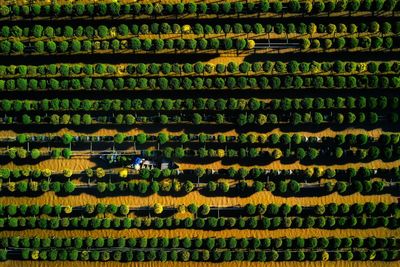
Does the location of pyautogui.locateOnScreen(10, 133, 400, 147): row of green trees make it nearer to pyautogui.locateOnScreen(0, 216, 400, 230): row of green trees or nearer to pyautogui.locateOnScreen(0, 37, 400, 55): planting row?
pyautogui.locateOnScreen(0, 216, 400, 230): row of green trees

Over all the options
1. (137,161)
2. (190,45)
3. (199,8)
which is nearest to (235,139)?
(137,161)

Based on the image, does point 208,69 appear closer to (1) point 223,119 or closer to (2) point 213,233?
(1) point 223,119

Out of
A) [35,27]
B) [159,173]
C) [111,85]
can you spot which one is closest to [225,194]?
[159,173]

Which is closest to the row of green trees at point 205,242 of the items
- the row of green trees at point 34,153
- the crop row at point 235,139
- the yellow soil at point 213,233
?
the yellow soil at point 213,233

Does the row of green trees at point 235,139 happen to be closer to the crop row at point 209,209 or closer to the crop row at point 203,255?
the crop row at point 209,209

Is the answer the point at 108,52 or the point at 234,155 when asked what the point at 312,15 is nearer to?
the point at 234,155
